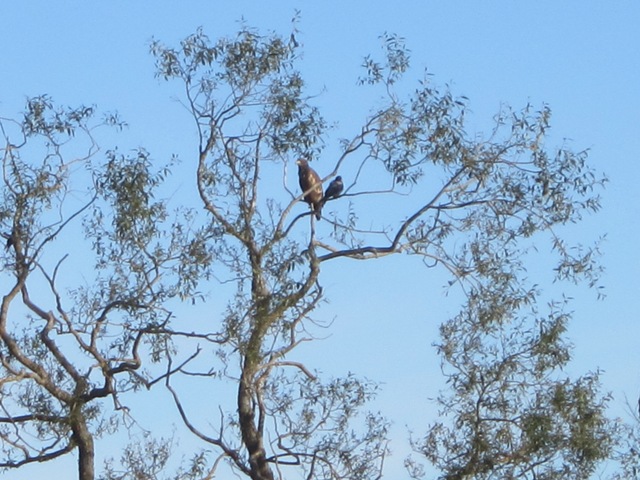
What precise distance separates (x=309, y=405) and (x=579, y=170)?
10.4ft

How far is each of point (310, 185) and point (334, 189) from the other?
0.73ft

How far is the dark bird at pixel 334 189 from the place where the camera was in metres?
16.4

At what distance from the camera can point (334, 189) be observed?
648 inches

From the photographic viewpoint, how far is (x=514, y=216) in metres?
16.8

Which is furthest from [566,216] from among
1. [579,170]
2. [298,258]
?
[298,258]

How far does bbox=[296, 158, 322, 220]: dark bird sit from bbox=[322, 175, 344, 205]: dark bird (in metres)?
0.06

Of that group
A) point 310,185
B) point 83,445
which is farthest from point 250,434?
point 310,185

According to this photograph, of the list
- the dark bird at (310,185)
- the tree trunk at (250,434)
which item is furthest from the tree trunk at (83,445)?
the dark bird at (310,185)

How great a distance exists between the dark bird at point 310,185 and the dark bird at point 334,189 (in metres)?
0.06

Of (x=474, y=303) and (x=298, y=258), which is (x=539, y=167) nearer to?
(x=474, y=303)

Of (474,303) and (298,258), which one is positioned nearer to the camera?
(298,258)

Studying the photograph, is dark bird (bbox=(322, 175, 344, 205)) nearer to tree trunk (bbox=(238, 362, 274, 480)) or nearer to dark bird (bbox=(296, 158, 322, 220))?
dark bird (bbox=(296, 158, 322, 220))

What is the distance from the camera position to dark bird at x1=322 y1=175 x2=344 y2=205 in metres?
16.4

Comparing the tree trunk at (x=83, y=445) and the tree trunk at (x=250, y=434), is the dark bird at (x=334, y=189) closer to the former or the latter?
the tree trunk at (x=250, y=434)
